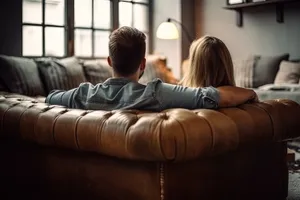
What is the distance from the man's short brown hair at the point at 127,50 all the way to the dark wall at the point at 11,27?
3060 mm

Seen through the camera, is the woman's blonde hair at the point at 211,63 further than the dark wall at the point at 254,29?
No

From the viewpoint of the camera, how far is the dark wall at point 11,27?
14.2 feet

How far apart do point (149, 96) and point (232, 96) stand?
308 mm

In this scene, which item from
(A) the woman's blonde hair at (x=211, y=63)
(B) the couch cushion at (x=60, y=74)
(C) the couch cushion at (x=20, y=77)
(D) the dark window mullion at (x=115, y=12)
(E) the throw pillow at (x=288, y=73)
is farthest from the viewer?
(D) the dark window mullion at (x=115, y=12)

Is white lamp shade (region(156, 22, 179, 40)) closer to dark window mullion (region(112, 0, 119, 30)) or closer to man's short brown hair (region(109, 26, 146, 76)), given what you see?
dark window mullion (region(112, 0, 119, 30))

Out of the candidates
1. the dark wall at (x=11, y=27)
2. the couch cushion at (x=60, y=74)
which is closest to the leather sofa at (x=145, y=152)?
the couch cushion at (x=60, y=74)

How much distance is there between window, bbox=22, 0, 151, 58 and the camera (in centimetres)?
467

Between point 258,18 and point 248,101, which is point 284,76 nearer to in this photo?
point 258,18

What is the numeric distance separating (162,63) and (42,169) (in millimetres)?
3251

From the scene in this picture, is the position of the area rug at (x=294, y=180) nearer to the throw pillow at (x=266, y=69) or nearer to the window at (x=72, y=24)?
the throw pillow at (x=266, y=69)

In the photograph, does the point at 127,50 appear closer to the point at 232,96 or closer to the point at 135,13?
the point at 232,96

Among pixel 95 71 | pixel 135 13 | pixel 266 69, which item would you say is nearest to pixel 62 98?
pixel 95 71

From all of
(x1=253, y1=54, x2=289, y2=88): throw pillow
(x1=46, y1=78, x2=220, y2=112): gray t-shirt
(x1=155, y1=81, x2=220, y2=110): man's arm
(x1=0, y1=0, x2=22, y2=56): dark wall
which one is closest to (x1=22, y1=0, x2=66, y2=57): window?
(x1=0, y1=0, x2=22, y2=56): dark wall

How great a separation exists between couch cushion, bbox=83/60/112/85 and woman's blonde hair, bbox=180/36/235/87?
2481 millimetres
